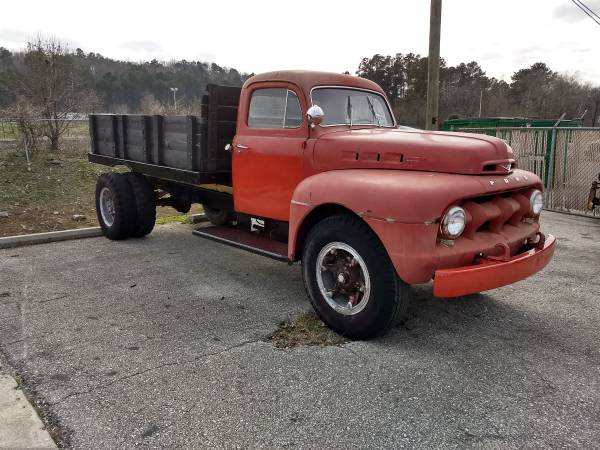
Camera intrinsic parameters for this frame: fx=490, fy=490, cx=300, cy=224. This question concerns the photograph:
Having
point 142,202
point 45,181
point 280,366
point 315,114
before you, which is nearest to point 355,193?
point 315,114

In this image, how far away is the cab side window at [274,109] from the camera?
4.49m

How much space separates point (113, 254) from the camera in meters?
6.06

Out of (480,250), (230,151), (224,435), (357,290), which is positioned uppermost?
(230,151)

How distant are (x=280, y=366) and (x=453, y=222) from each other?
58.1 inches

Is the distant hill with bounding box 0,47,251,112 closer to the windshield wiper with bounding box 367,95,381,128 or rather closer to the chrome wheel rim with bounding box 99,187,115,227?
the chrome wheel rim with bounding box 99,187,115,227

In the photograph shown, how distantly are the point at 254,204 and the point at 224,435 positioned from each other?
105 inches

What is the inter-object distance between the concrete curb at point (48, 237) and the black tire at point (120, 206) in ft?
1.51

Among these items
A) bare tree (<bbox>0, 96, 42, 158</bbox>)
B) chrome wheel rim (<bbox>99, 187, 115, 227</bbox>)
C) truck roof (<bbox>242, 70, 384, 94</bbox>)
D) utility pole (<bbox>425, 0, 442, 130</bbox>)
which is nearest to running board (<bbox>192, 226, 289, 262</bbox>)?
truck roof (<bbox>242, 70, 384, 94</bbox>)

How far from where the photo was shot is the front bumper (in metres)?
3.12

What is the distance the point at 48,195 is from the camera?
9.12 metres

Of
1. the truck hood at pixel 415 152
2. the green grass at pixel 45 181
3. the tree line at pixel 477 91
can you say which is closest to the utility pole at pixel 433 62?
the truck hood at pixel 415 152

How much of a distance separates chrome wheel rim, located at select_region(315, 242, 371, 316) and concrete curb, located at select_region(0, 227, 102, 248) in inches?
181

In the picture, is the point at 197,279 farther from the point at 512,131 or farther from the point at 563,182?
the point at 512,131

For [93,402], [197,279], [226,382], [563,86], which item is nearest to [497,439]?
[226,382]
